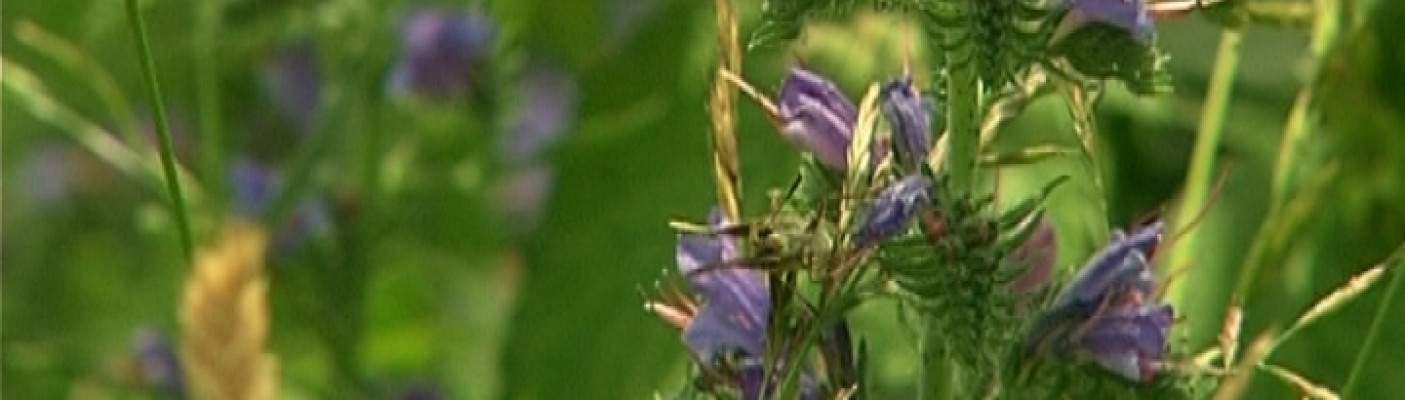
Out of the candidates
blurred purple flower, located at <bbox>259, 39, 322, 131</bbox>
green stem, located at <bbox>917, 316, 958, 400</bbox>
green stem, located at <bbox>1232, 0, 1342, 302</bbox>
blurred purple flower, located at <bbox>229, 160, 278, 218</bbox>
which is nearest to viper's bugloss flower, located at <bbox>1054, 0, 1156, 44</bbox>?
green stem, located at <bbox>917, 316, 958, 400</bbox>

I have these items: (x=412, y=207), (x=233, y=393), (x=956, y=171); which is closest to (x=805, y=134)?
(x=956, y=171)

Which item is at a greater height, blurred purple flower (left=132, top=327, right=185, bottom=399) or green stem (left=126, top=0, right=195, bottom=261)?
blurred purple flower (left=132, top=327, right=185, bottom=399)

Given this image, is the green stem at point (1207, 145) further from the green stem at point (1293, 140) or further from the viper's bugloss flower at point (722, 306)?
the viper's bugloss flower at point (722, 306)

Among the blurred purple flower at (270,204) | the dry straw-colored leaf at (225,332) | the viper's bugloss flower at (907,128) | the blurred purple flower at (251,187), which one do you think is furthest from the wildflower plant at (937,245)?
the blurred purple flower at (251,187)

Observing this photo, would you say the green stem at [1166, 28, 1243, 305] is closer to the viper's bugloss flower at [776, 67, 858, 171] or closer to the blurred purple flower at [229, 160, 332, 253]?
the viper's bugloss flower at [776, 67, 858, 171]

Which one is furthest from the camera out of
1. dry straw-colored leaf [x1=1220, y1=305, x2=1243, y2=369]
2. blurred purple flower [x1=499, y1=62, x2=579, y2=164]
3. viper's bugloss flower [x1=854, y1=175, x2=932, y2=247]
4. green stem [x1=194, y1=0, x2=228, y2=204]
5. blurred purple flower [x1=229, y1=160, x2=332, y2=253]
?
blurred purple flower [x1=499, y1=62, x2=579, y2=164]
